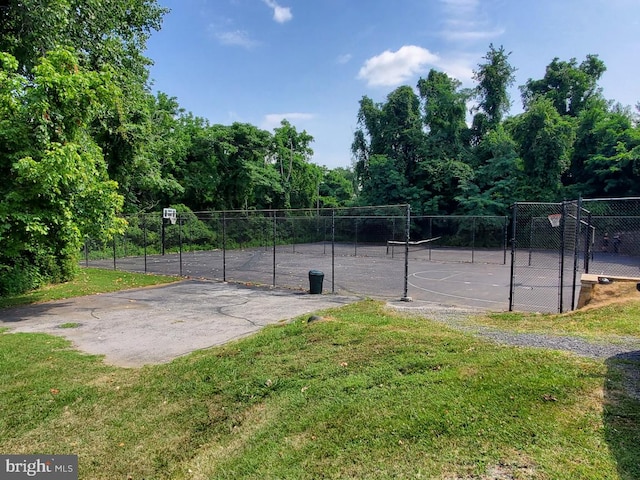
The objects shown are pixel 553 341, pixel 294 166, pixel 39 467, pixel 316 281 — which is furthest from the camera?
pixel 294 166

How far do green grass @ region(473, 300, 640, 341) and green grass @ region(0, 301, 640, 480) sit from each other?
1464mm

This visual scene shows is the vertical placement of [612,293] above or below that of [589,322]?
above

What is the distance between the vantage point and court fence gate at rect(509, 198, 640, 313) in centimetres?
1062

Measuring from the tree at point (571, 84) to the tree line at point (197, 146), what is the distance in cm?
10

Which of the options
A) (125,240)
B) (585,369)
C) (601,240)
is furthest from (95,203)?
(601,240)

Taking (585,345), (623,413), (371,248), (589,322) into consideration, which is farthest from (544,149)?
(623,413)

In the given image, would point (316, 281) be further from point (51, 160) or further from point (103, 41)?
point (103, 41)

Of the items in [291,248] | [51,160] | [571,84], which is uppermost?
[571,84]

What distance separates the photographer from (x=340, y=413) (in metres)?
3.54

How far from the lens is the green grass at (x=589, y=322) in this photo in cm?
526

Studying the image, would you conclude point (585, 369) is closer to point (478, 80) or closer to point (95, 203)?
point (95, 203)

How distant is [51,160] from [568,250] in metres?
13.6

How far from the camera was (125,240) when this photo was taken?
938 inches

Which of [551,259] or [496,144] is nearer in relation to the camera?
[551,259]
